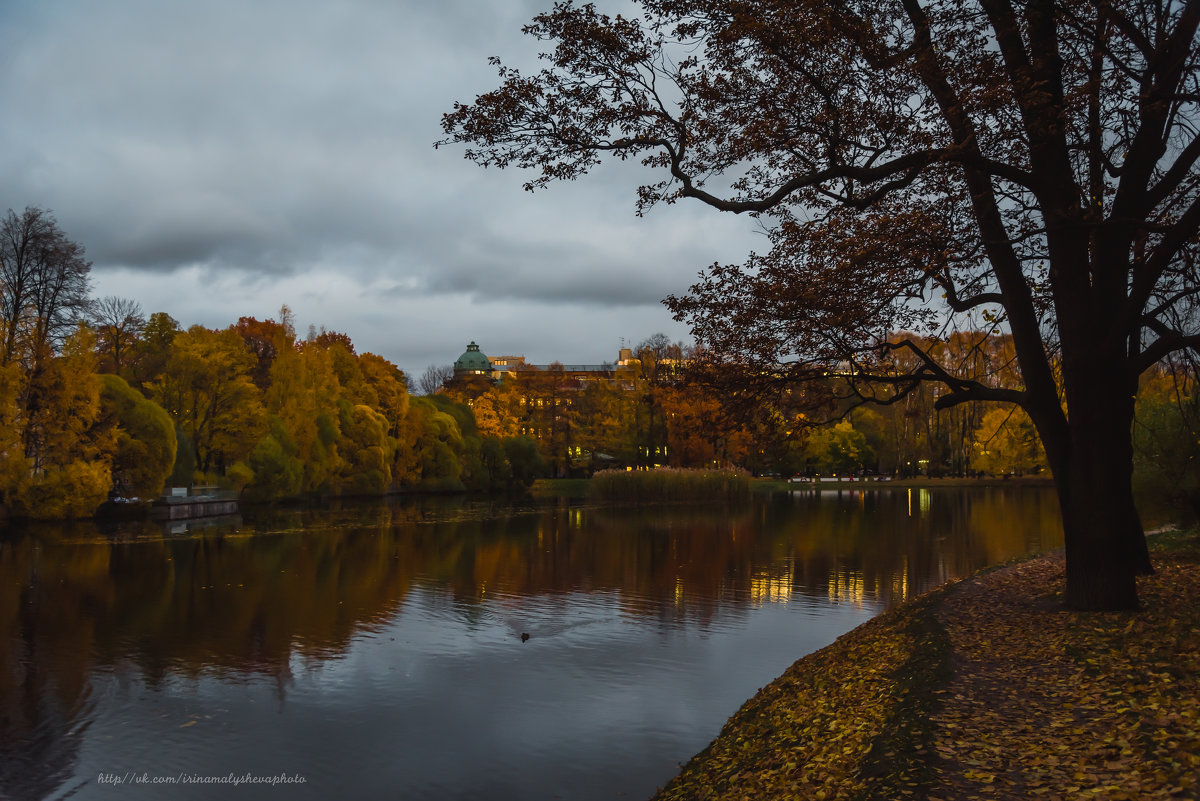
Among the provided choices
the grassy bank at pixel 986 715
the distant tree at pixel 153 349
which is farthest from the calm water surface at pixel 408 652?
the distant tree at pixel 153 349

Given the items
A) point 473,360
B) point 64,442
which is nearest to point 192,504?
point 64,442

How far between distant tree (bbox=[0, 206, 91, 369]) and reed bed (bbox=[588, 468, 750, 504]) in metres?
25.0

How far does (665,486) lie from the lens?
43.2 meters

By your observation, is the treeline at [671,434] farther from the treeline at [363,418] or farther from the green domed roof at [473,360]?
the green domed roof at [473,360]

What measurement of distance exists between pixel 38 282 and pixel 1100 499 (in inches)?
1592

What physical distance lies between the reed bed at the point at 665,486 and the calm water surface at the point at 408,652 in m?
16.8

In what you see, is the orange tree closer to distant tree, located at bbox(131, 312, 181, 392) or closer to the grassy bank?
the grassy bank

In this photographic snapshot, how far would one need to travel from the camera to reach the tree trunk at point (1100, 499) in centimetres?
862

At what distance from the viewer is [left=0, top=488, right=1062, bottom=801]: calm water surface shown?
7.81 meters

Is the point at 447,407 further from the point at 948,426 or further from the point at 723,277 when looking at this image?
the point at 723,277

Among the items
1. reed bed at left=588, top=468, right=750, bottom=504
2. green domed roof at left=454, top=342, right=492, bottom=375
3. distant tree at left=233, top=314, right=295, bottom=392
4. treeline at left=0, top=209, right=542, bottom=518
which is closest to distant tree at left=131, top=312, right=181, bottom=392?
treeline at left=0, top=209, right=542, bottom=518

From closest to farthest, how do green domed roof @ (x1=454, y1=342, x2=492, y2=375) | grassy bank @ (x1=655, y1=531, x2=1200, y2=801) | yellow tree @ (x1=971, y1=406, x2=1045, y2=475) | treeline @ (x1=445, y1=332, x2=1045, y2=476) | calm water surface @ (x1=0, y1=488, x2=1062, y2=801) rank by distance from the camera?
1. grassy bank @ (x1=655, y1=531, x2=1200, y2=801)
2. calm water surface @ (x1=0, y1=488, x2=1062, y2=801)
3. yellow tree @ (x1=971, y1=406, x2=1045, y2=475)
4. treeline @ (x1=445, y1=332, x2=1045, y2=476)
5. green domed roof @ (x1=454, y1=342, x2=492, y2=375)

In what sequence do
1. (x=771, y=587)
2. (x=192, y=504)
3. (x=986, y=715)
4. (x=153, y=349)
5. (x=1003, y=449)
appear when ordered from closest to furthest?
1. (x=986, y=715)
2. (x=771, y=587)
3. (x=192, y=504)
4. (x=153, y=349)
5. (x=1003, y=449)

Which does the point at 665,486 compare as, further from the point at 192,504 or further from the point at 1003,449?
the point at 1003,449
